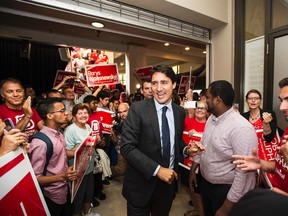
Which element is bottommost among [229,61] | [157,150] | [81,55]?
[157,150]

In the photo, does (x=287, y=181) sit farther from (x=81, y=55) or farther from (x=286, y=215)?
(x=81, y=55)

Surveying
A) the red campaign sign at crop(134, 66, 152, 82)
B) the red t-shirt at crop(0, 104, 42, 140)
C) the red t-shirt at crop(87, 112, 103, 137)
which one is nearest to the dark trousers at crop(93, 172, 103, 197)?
the red t-shirt at crop(87, 112, 103, 137)

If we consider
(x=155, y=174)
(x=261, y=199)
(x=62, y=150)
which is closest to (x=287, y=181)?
(x=155, y=174)

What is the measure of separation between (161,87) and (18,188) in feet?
3.63

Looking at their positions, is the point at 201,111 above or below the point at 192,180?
above

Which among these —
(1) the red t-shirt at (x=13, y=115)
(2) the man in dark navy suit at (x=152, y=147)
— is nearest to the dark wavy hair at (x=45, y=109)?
(1) the red t-shirt at (x=13, y=115)

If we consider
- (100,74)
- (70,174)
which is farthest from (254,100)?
(100,74)

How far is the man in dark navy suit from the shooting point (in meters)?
1.33

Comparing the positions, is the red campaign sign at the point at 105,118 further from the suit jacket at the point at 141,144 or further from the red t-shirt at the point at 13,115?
the suit jacket at the point at 141,144

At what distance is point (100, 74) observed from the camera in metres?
3.78

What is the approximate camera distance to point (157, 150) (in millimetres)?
1392

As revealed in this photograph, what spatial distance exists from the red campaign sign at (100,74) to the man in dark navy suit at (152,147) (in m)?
2.45

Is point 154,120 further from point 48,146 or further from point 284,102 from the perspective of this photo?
point 284,102

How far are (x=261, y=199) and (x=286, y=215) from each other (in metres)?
0.05
